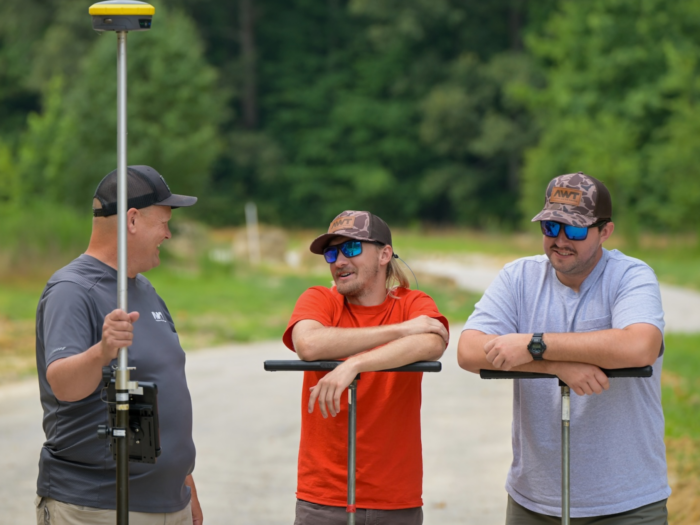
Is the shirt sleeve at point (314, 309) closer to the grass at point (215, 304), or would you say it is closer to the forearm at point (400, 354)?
the forearm at point (400, 354)

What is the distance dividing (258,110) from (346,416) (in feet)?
178

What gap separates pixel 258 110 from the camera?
186 ft

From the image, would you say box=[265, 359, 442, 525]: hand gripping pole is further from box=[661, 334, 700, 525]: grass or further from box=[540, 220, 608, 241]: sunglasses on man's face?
box=[661, 334, 700, 525]: grass

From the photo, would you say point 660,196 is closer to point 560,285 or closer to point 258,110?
point 258,110

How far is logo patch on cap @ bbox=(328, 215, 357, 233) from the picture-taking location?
361 centimetres

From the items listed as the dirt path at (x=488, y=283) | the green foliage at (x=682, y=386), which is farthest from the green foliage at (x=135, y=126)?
the green foliage at (x=682, y=386)

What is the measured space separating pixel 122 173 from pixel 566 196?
4.90 ft

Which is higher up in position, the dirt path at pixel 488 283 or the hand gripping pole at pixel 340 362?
the hand gripping pole at pixel 340 362

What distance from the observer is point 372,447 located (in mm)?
3496

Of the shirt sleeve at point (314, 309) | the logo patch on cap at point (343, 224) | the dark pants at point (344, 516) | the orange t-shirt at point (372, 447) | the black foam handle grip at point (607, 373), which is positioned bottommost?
the dark pants at point (344, 516)

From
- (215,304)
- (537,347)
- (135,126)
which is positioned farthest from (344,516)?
(135,126)

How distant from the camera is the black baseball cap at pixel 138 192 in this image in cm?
325

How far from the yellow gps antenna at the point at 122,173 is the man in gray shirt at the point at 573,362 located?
46.6 inches

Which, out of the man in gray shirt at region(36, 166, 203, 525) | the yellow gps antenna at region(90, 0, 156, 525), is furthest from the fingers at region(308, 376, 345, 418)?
the yellow gps antenna at region(90, 0, 156, 525)
